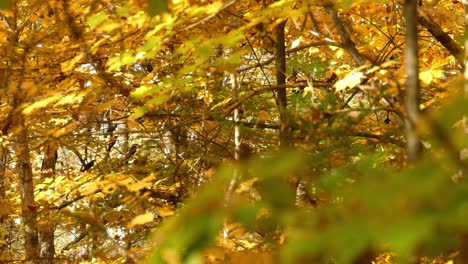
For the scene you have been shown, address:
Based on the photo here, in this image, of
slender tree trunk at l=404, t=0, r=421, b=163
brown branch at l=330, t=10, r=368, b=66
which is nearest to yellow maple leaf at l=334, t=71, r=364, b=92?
brown branch at l=330, t=10, r=368, b=66

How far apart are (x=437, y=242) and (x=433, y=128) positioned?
0.70 feet

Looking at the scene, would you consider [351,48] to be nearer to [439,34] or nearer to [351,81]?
[351,81]

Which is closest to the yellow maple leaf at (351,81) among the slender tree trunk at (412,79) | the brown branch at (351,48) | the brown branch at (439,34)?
the brown branch at (351,48)

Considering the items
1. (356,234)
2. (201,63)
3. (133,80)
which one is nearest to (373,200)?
(356,234)

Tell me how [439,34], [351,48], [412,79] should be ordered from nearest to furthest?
[412,79]
[351,48]
[439,34]

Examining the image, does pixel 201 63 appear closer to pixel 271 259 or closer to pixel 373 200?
pixel 271 259

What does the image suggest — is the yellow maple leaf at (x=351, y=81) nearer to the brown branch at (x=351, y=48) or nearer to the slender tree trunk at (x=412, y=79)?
the brown branch at (x=351, y=48)

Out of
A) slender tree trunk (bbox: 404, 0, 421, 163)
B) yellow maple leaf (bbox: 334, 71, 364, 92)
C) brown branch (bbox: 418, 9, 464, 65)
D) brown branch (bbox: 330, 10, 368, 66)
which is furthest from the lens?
brown branch (bbox: 418, 9, 464, 65)

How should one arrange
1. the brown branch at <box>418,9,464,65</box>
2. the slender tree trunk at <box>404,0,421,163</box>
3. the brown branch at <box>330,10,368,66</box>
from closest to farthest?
the slender tree trunk at <box>404,0,421,163</box> → the brown branch at <box>330,10,368,66</box> → the brown branch at <box>418,9,464,65</box>

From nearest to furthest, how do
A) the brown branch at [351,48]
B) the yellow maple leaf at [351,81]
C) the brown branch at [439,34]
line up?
the yellow maple leaf at [351,81] → the brown branch at [351,48] → the brown branch at [439,34]

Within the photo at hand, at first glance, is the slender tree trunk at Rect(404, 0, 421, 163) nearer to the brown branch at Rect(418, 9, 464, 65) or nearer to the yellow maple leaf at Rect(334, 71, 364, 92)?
the yellow maple leaf at Rect(334, 71, 364, 92)

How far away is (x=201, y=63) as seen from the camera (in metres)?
2.59

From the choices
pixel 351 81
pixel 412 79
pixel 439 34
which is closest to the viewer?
pixel 412 79

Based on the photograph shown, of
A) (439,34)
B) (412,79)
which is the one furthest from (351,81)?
(439,34)
